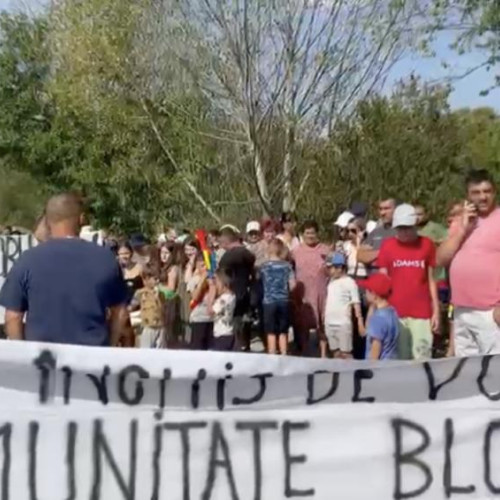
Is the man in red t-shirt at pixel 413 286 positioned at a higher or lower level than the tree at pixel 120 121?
lower

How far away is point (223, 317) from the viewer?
14.8 m

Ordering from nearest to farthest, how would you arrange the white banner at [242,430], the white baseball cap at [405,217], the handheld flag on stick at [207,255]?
the white banner at [242,430] → the white baseball cap at [405,217] → the handheld flag on stick at [207,255]

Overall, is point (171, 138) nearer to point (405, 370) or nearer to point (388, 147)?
point (388, 147)

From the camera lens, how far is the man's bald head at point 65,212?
708cm

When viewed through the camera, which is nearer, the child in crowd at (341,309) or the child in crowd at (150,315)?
the child in crowd at (150,315)

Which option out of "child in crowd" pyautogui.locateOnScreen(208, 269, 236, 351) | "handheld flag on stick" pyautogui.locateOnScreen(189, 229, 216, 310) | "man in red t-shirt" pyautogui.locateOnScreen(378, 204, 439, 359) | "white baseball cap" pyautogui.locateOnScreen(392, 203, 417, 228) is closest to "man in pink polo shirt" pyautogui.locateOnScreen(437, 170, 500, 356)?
"white baseball cap" pyautogui.locateOnScreen(392, 203, 417, 228)

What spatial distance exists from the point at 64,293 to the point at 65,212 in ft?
1.46

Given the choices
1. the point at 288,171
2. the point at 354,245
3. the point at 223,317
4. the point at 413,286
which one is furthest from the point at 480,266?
the point at 288,171

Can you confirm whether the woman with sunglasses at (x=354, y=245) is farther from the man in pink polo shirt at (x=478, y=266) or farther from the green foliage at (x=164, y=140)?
the green foliage at (x=164, y=140)

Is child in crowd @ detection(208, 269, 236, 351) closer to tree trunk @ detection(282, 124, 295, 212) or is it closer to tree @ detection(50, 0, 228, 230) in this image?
tree trunk @ detection(282, 124, 295, 212)

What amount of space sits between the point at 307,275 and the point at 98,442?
31.0 feet

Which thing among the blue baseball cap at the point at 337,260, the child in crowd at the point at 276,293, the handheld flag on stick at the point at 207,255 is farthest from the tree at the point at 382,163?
the blue baseball cap at the point at 337,260

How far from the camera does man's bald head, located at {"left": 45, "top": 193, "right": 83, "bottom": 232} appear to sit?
7.08m

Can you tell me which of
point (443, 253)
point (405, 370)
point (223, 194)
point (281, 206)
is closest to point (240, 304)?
point (443, 253)
